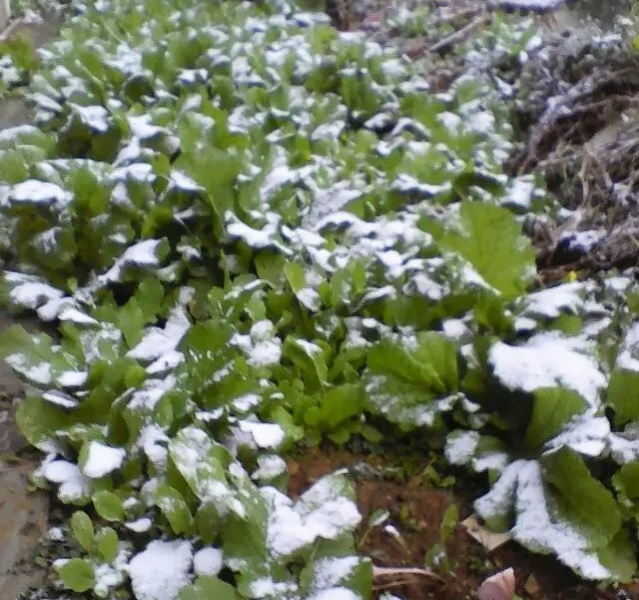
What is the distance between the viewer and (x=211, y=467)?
150 centimetres

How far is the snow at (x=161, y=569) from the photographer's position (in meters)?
1.38

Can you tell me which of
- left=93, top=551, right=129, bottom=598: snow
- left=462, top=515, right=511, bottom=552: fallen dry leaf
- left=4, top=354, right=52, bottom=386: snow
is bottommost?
left=93, top=551, right=129, bottom=598: snow

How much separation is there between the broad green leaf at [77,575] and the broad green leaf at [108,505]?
0.37 ft

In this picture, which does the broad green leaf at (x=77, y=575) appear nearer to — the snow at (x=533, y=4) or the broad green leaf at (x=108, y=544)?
the broad green leaf at (x=108, y=544)

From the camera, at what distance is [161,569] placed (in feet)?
4.65

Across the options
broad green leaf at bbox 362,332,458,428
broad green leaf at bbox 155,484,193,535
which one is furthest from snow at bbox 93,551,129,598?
broad green leaf at bbox 362,332,458,428

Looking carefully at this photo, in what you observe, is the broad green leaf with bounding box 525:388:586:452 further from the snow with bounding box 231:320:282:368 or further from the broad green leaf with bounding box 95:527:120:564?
the broad green leaf with bounding box 95:527:120:564

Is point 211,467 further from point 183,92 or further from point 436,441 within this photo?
point 183,92

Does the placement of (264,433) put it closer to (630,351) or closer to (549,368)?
(549,368)

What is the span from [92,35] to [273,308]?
2598mm

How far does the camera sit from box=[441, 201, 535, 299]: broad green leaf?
6.82 ft

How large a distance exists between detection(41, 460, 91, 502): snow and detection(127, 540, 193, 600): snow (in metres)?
0.22

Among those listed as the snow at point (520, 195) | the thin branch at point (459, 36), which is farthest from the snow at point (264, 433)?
the thin branch at point (459, 36)

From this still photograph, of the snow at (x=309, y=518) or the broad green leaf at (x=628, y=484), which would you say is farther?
the broad green leaf at (x=628, y=484)
